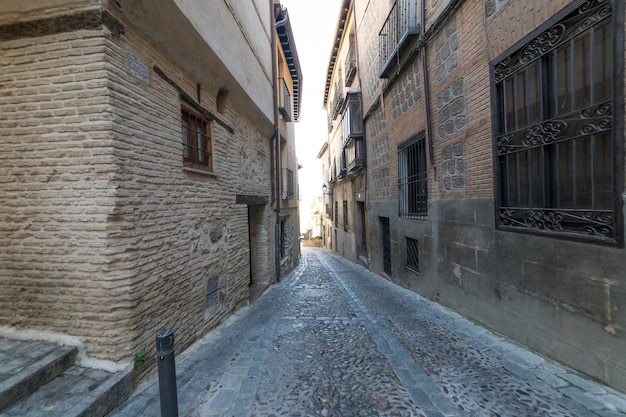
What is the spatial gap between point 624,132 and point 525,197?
126 centimetres

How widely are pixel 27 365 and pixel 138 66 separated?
277 centimetres

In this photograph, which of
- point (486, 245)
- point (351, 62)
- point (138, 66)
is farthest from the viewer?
point (351, 62)

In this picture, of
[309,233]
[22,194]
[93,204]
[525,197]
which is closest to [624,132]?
[525,197]

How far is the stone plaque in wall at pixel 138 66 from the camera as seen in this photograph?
2889 mm

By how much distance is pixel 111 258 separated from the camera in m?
2.62

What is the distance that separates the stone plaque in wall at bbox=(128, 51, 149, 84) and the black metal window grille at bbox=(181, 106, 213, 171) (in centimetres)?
92

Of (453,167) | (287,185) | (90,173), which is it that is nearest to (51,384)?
(90,173)

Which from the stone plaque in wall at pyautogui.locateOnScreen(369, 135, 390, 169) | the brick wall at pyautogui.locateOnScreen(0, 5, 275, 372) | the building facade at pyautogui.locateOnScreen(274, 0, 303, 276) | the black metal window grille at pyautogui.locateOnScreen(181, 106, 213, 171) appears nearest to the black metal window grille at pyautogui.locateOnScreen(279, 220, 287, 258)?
the building facade at pyautogui.locateOnScreen(274, 0, 303, 276)

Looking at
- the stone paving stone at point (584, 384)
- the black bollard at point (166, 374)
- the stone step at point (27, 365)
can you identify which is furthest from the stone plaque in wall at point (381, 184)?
the stone step at point (27, 365)

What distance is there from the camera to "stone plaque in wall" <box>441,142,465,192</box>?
4656 millimetres

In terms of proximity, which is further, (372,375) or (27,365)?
(372,375)

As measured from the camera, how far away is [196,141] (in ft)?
14.5

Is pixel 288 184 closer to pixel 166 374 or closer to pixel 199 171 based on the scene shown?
pixel 199 171

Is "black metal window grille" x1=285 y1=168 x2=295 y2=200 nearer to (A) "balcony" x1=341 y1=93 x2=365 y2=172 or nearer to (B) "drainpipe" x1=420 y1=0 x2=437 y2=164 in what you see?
(A) "balcony" x1=341 y1=93 x2=365 y2=172
